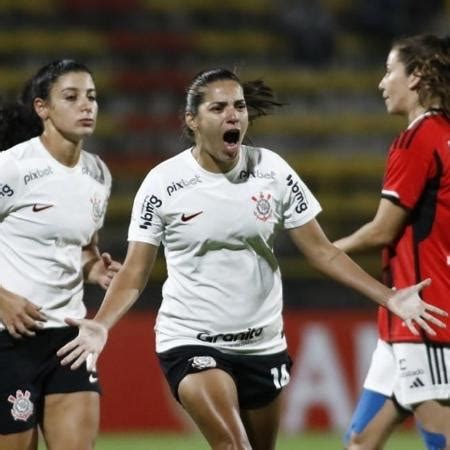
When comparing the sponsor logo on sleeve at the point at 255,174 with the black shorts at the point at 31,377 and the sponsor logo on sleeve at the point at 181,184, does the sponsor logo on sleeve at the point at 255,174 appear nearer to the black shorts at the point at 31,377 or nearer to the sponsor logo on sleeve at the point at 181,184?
the sponsor logo on sleeve at the point at 181,184

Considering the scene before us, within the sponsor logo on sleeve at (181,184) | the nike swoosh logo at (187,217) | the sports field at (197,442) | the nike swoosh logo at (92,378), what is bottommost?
the sports field at (197,442)

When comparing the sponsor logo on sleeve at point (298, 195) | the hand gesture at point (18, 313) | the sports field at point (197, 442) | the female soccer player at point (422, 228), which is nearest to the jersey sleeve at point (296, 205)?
the sponsor logo on sleeve at point (298, 195)

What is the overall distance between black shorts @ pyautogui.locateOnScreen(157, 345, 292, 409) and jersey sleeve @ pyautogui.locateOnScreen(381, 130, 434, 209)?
0.95 metres

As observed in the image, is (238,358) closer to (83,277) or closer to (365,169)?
(83,277)

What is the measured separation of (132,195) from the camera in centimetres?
1379

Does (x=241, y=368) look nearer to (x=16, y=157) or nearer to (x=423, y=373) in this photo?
(x=423, y=373)

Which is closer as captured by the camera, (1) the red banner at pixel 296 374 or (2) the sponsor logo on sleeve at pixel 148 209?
(2) the sponsor logo on sleeve at pixel 148 209

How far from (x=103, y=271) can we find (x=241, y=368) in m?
0.95

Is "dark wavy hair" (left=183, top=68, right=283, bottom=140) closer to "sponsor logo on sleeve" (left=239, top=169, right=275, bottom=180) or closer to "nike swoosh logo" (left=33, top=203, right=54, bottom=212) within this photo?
"sponsor logo on sleeve" (left=239, top=169, right=275, bottom=180)

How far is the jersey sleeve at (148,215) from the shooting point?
18.1 ft

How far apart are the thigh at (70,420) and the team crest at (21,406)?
0.31ft

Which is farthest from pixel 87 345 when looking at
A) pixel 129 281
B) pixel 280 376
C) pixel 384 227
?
pixel 384 227

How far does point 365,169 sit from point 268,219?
898cm

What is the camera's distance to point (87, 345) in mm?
5113
